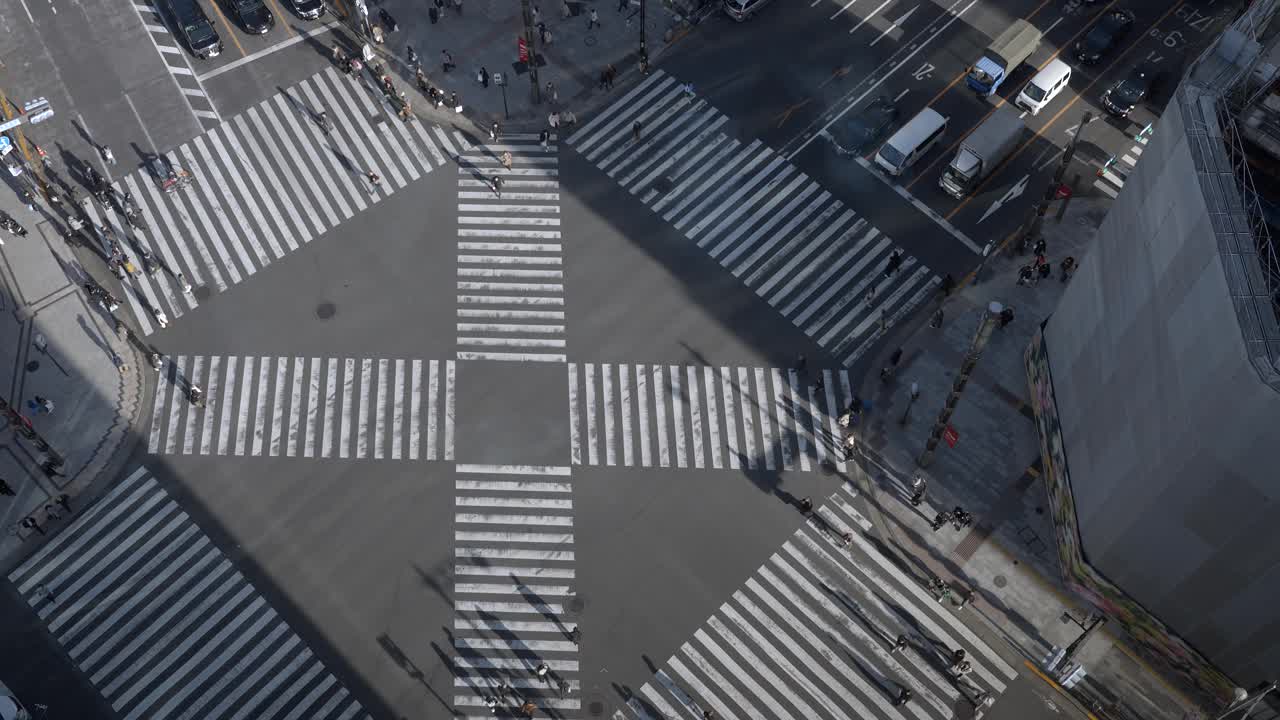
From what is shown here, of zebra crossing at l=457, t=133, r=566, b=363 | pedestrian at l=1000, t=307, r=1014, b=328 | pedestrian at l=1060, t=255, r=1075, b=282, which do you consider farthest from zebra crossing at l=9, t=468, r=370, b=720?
pedestrian at l=1060, t=255, r=1075, b=282

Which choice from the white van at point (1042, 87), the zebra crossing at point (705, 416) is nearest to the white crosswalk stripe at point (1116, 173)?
the white van at point (1042, 87)

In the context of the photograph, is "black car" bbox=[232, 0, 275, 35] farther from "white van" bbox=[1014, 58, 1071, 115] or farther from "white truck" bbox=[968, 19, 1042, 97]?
"white van" bbox=[1014, 58, 1071, 115]

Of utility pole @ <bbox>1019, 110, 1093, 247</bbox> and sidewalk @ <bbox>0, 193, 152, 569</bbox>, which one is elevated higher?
utility pole @ <bbox>1019, 110, 1093, 247</bbox>

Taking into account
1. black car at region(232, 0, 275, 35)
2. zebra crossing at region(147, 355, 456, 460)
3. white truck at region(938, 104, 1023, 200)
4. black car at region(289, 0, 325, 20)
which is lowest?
zebra crossing at region(147, 355, 456, 460)

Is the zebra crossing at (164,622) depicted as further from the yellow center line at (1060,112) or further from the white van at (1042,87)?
the white van at (1042,87)

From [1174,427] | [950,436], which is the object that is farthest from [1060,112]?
[1174,427]

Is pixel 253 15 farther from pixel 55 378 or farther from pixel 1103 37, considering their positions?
pixel 1103 37
